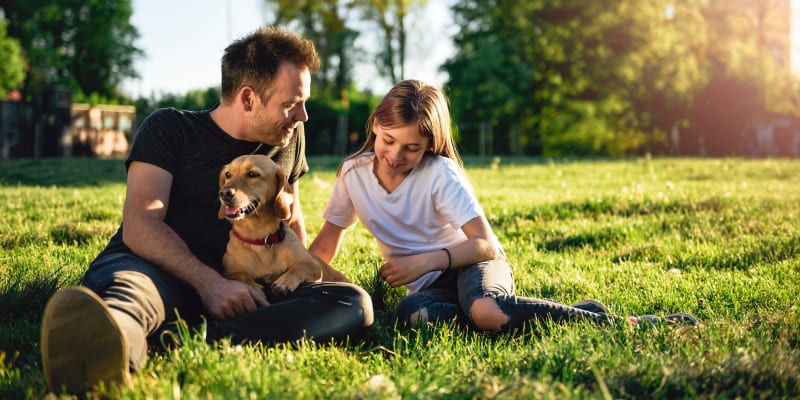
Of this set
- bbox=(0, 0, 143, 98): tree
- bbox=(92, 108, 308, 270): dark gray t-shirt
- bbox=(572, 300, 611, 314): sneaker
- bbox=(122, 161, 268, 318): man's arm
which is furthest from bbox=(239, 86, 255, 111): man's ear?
bbox=(0, 0, 143, 98): tree

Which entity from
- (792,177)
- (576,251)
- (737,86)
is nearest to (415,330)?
(576,251)

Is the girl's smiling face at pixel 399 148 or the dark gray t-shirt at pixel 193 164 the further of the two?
the girl's smiling face at pixel 399 148

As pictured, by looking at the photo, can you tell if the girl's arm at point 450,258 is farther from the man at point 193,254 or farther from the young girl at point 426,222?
the man at point 193,254

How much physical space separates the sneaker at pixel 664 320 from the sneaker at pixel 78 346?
2.25 m

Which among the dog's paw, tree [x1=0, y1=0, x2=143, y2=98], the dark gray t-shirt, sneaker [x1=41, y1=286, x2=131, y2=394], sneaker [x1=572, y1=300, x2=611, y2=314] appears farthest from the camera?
tree [x1=0, y1=0, x2=143, y2=98]

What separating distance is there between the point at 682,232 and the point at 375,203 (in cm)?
350

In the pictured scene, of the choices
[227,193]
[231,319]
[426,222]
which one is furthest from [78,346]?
[426,222]

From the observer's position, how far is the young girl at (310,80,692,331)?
335 centimetres

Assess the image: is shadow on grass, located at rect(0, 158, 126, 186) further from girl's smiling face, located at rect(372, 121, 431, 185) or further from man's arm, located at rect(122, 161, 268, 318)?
girl's smiling face, located at rect(372, 121, 431, 185)

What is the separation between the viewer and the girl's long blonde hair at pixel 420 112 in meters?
3.71

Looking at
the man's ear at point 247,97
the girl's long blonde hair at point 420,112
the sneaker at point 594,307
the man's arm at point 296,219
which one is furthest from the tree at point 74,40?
the sneaker at point 594,307

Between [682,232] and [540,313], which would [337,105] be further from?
[540,313]

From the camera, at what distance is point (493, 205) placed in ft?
26.0

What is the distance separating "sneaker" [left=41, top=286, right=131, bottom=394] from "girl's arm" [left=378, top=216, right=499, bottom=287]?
5.14 ft
